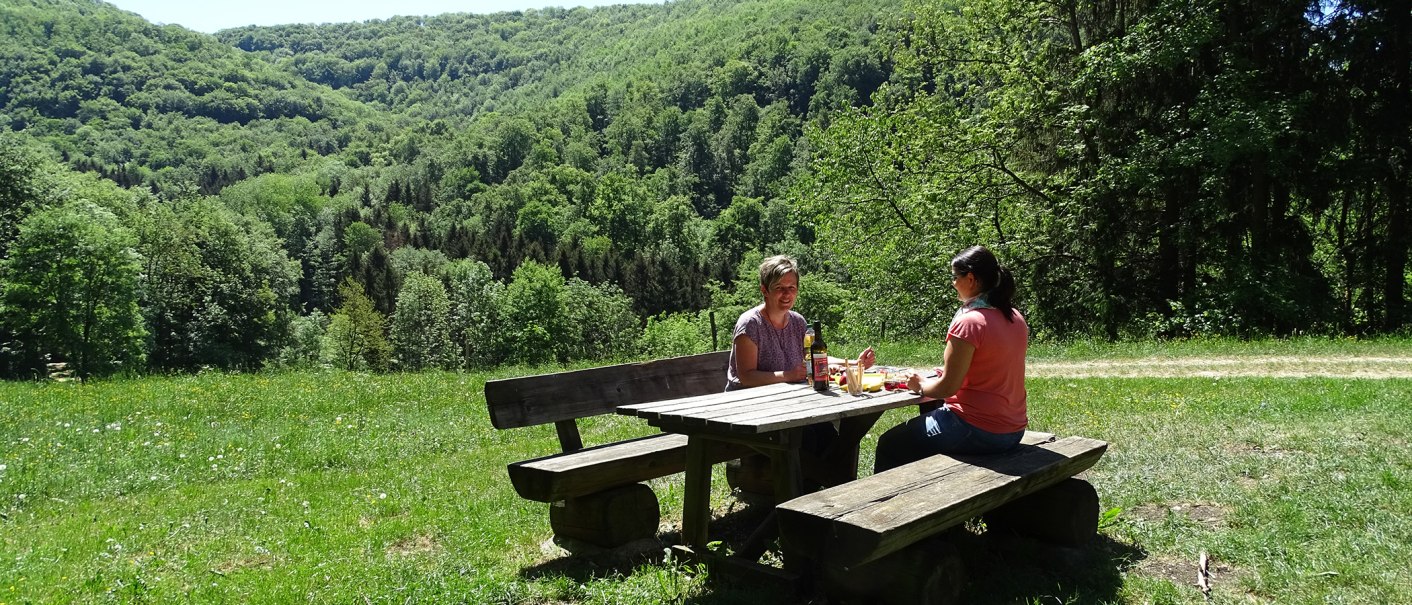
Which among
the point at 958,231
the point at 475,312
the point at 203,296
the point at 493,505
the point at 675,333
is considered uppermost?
the point at 958,231

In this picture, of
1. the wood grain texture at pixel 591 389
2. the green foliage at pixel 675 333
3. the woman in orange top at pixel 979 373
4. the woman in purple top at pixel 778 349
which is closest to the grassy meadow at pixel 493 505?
the woman in orange top at pixel 979 373

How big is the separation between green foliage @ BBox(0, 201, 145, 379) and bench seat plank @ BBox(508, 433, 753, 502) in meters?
38.5

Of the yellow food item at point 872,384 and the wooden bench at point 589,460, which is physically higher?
the yellow food item at point 872,384

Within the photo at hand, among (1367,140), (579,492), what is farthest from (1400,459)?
(1367,140)

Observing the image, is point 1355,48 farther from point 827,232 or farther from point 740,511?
point 740,511

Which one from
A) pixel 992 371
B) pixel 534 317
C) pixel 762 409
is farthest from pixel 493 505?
pixel 534 317

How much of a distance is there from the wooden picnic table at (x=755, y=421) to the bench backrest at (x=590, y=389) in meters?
0.87

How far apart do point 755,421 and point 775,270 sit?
1854 mm

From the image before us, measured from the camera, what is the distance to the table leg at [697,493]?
5270mm

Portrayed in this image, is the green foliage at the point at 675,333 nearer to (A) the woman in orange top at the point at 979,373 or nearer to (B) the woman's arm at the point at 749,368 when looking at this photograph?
(B) the woman's arm at the point at 749,368

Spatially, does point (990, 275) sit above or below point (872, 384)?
above

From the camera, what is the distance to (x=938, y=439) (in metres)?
5.15

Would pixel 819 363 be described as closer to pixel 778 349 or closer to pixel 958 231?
pixel 778 349

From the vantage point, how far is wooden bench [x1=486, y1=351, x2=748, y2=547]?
5.43 metres
